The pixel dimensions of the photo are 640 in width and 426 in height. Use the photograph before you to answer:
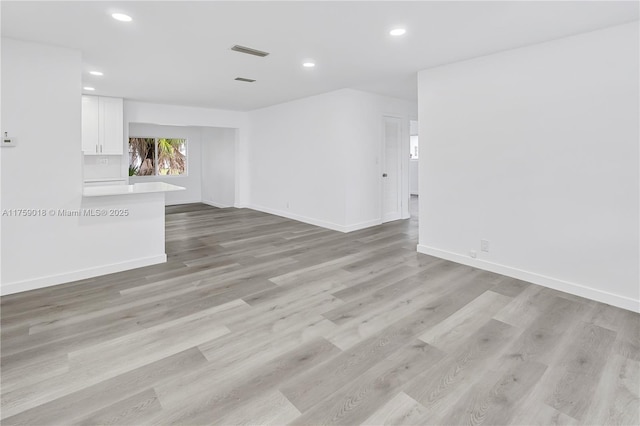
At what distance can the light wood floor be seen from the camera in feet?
5.70

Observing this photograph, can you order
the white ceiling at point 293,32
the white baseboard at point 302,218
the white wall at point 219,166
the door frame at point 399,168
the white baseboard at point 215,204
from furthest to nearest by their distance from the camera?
the white baseboard at point 215,204 < the white wall at point 219,166 < the door frame at point 399,168 < the white baseboard at point 302,218 < the white ceiling at point 293,32

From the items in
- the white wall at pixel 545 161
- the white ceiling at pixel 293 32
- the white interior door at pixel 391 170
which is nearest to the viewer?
the white ceiling at pixel 293 32

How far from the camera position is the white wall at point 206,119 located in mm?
6895

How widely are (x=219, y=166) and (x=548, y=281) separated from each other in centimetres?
790

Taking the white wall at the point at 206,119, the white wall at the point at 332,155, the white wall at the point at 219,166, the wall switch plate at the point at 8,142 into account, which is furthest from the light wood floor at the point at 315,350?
the white wall at the point at 219,166

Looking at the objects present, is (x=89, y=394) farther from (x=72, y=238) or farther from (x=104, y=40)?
(x=104, y=40)

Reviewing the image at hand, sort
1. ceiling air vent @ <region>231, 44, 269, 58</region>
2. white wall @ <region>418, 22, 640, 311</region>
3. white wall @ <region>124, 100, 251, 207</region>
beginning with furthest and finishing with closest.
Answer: white wall @ <region>124, 100, 251, 207</region> → ceiling air vent @ <region>231, 44, 269, 58</region> → white wall @ <region>418, 22, 640, 311</region>

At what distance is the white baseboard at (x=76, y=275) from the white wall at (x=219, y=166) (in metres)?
4.66

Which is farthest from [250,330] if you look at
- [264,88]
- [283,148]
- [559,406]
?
[283,148]

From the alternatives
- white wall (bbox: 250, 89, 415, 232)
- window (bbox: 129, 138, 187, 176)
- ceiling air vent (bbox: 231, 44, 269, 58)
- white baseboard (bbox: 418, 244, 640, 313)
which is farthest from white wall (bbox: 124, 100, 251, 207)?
white baseboard (bbox: 418, 244, 640, 313)

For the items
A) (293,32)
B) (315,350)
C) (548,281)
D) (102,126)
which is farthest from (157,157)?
(548,281)

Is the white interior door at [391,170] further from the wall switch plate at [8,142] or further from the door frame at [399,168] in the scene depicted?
the wall switch plate at [8,142]

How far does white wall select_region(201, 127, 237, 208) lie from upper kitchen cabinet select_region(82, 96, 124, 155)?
104 inches

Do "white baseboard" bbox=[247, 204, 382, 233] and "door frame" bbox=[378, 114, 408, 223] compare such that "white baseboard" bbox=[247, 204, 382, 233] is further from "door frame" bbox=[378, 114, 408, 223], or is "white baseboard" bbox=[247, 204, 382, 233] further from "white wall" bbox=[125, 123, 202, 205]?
"white wall" bbox=[125, 123, 202, 205]
